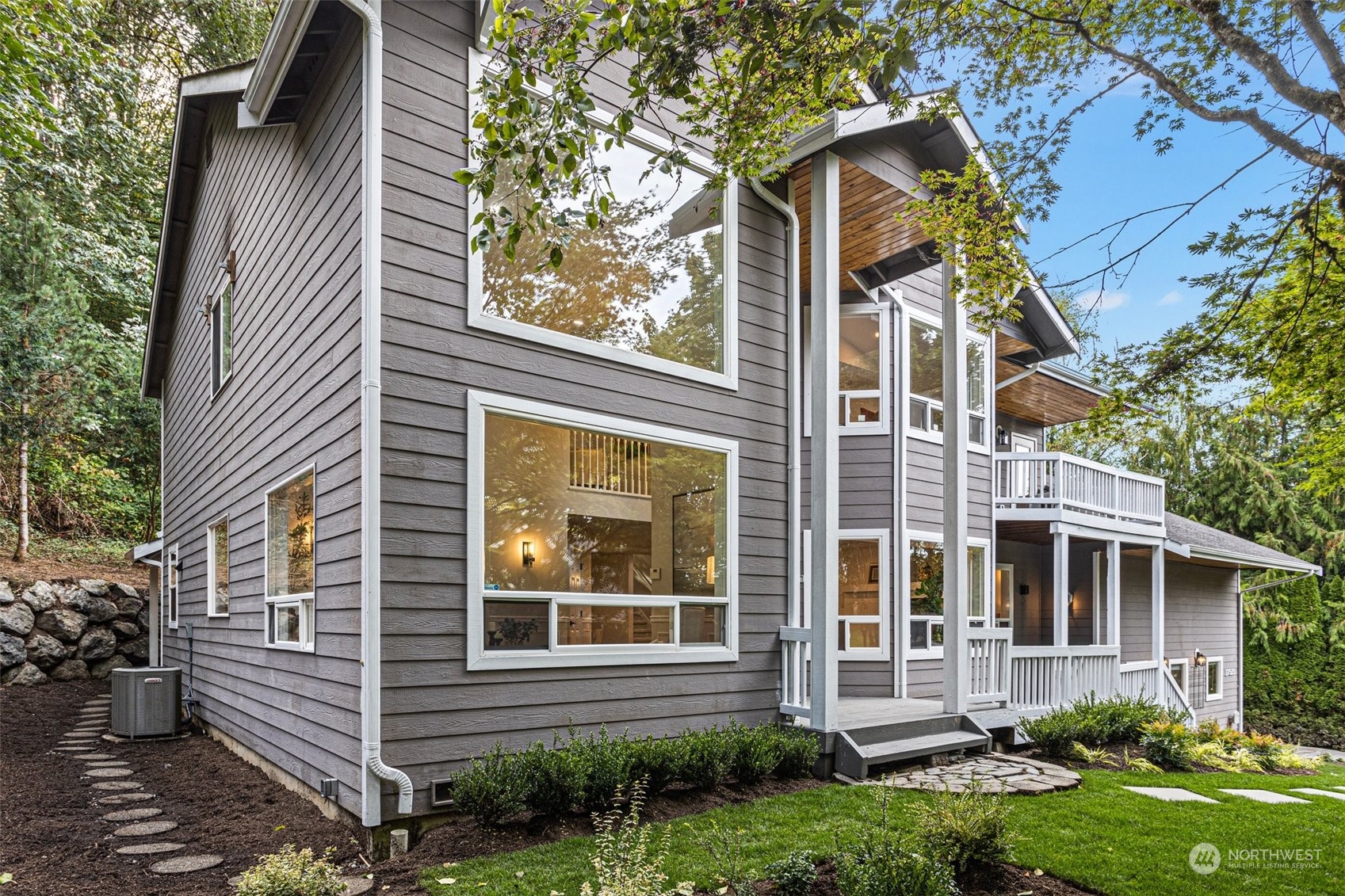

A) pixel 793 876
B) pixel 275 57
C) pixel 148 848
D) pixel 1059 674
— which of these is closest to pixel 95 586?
pixel 148 848

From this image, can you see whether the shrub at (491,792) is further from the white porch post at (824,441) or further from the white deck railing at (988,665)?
the white deck railing at (988,665)

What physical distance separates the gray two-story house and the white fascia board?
3 centimetres

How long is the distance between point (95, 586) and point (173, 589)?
6.62 ft

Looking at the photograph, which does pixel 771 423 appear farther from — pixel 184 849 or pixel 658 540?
pixel 184 849

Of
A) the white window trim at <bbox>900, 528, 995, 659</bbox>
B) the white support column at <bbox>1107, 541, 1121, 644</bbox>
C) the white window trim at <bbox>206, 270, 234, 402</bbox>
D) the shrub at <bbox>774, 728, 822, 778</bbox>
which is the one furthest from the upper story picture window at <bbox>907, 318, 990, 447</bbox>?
the white window trim at <bbox>206, 270, 234, 402</bbox>

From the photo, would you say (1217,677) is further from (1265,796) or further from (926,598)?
(1265,796)

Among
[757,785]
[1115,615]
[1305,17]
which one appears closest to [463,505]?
[757,785]

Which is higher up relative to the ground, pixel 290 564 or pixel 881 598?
pixel 290 564

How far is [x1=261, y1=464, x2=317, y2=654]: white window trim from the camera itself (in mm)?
5789

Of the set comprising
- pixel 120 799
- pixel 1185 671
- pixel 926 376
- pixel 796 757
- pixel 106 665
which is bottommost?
pixel 1185 671

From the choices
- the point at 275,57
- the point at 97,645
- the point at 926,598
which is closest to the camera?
the point at 275,57

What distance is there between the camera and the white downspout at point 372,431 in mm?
4676

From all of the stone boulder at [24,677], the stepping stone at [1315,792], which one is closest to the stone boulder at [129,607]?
the stone boulder at [24,677]

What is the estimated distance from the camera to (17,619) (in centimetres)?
1146
